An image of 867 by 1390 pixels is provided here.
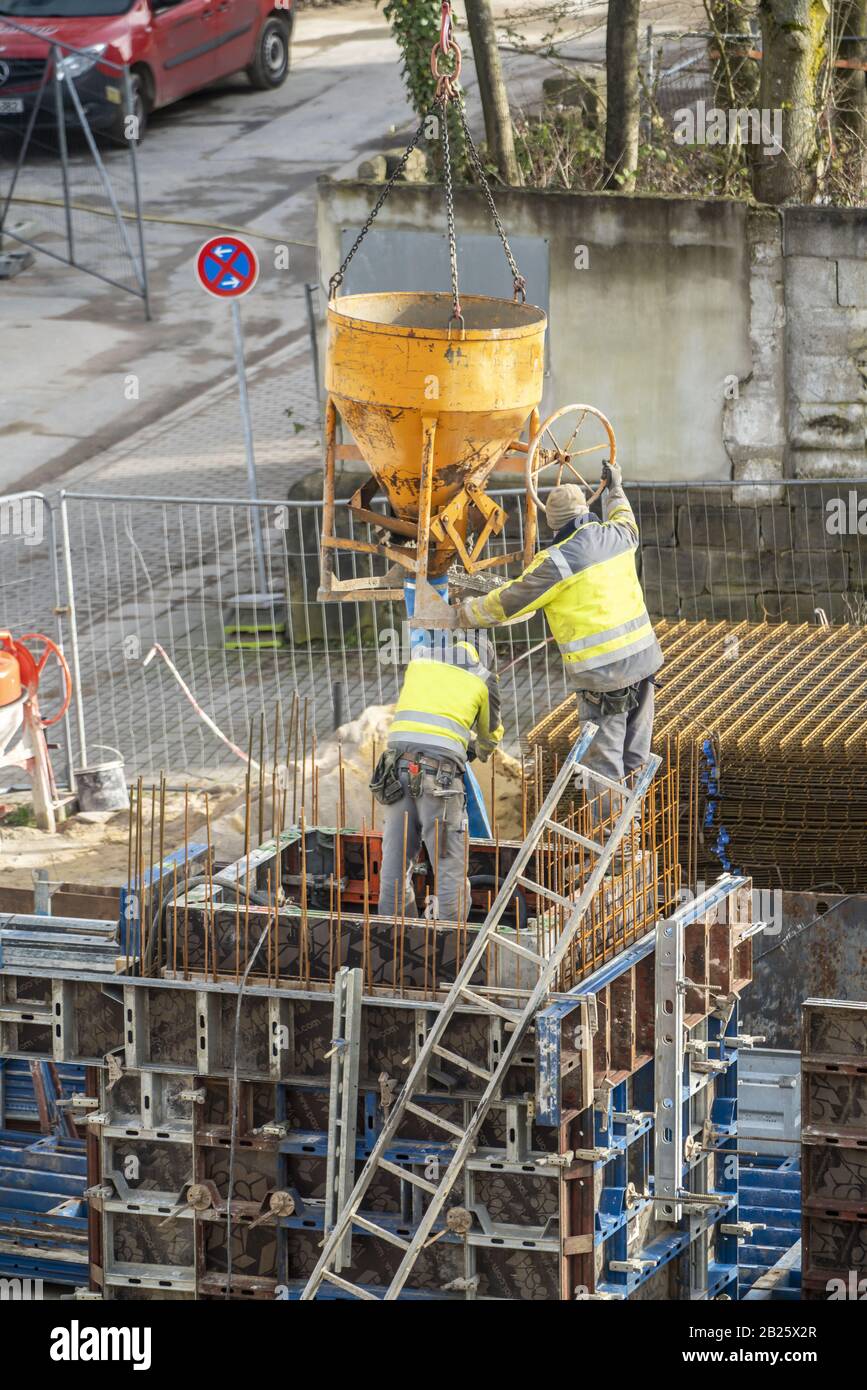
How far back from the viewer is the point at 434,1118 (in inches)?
375

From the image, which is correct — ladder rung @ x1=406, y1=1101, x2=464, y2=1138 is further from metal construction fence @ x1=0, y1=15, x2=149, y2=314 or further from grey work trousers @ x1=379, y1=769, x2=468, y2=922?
metal construction fence @ x1=0, y1=15, x2=149, y2=314

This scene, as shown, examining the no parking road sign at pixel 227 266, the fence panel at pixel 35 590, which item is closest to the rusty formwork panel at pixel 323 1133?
the fence panel at pixel 35 590

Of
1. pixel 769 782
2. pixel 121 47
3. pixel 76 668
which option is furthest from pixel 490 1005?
pixel 121 47

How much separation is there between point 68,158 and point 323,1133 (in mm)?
18936

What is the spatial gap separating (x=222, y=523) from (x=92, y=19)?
9009mm

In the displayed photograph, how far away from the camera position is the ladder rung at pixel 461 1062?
9484 mm

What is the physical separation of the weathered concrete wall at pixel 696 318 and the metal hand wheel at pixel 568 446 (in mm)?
251

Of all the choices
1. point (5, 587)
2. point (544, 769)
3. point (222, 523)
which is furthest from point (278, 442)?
point (544, 769)

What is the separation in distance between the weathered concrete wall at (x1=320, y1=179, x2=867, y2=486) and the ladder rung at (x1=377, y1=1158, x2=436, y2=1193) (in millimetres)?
8196

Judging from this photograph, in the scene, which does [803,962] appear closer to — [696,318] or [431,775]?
[431,775]

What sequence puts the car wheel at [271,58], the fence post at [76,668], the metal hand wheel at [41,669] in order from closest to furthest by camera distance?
the metal hand wheel at [41,669], the fence post at [76,668], the car wheel at [271,58]

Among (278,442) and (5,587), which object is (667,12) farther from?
(5,587)

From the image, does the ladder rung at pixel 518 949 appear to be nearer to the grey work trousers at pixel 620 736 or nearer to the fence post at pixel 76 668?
the grey work trousers at pixel 620 736

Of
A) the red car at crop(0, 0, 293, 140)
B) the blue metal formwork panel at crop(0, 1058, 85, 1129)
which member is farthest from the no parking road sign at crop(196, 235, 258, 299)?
the blue metal formwork panel at crop(0, 1058, 85, 1129)
